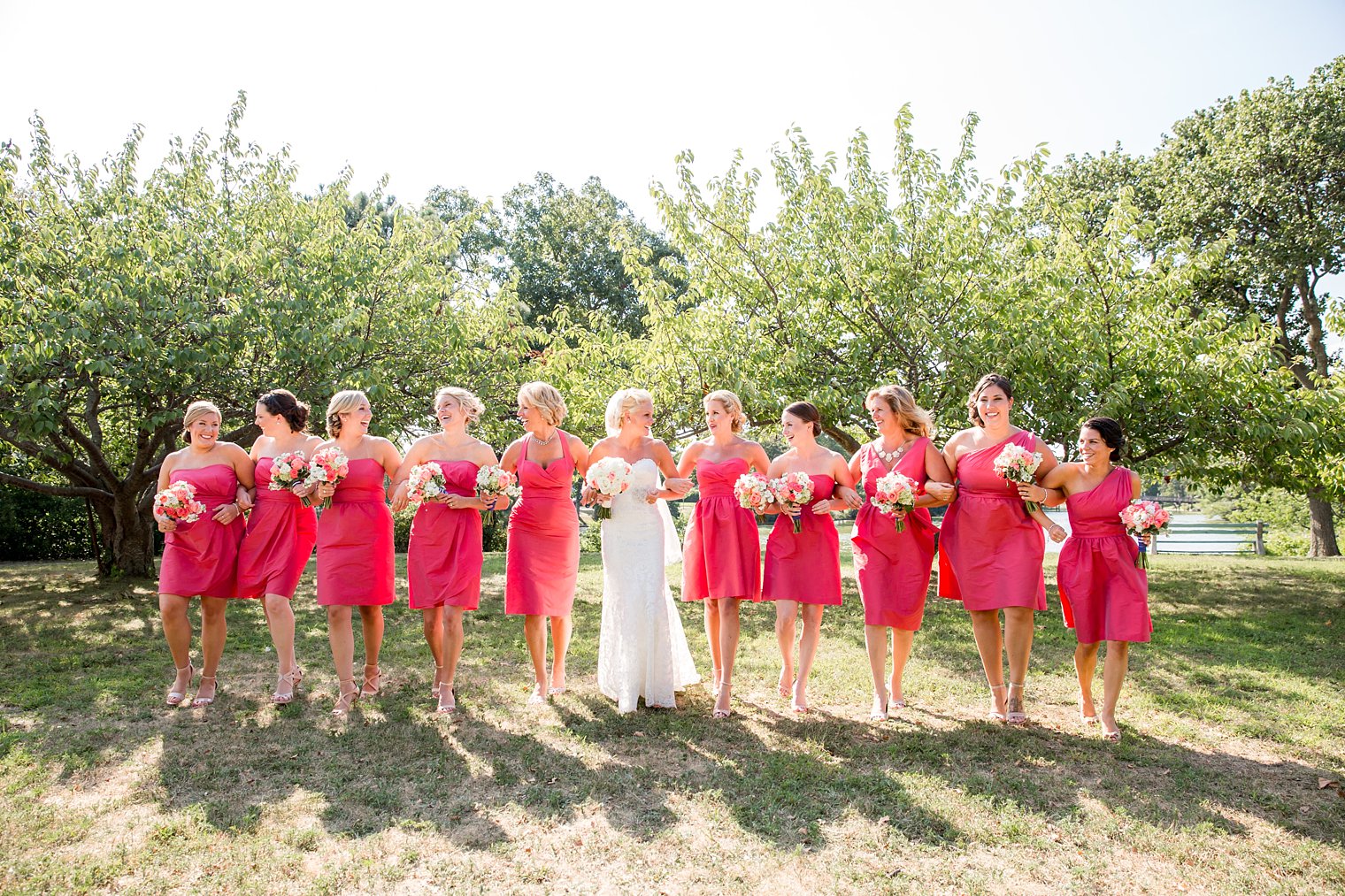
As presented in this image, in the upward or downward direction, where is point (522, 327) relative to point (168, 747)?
upward

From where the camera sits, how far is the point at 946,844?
3.83m

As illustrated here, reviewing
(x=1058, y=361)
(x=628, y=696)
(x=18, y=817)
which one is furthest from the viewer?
(x=1058, y=361)

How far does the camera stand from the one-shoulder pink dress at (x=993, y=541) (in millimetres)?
5523

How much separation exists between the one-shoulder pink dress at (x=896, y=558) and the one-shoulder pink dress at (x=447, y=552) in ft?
8.75

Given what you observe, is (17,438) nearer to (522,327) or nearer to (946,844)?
(522,327)

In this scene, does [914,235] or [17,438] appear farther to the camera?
[17,438]

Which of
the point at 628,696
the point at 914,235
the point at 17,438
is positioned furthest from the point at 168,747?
the point at 914,235

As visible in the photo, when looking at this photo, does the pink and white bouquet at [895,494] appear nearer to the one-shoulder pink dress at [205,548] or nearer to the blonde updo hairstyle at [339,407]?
the blonde updo hairstyle at [339,407]

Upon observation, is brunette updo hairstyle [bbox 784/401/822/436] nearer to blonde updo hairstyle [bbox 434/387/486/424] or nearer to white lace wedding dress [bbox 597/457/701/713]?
white lace wedding dress [bbox 597/457/701/713]

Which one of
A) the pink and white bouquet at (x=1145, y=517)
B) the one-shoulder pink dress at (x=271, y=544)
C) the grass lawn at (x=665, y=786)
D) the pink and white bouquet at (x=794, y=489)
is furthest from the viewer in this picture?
the one-shoulder pink dress at (x=271, y=544)

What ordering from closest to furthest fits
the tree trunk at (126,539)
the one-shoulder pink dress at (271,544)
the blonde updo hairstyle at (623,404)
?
the one-shoulder pink dress at (271,544) → the blonde updo hairstyle at (623,404) → the tree trunk at (126,539)

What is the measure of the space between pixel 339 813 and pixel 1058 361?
26.8ft

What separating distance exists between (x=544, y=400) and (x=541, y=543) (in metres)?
1.02

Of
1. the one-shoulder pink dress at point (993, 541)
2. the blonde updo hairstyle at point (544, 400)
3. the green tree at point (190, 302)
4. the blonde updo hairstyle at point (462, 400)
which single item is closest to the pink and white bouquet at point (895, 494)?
the one-shoulder pink dress at point (993, 541)
